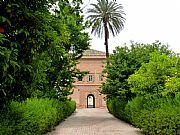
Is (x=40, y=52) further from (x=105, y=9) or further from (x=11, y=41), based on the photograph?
(x=105, y=9)

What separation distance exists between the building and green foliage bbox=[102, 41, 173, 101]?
1520 inches

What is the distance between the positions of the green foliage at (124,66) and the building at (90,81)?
38611 millimetres

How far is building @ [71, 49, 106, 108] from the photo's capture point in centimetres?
6869

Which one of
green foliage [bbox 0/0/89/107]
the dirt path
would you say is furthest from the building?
green foliage [bbox 0/0/89/107]

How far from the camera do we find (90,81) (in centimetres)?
7012

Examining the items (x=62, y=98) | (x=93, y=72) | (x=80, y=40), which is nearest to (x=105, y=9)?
(x=80, y=40)

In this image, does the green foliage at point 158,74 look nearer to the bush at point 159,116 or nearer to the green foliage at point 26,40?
the bush at point 159,116

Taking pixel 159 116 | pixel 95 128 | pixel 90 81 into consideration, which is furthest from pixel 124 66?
pixel 90 81

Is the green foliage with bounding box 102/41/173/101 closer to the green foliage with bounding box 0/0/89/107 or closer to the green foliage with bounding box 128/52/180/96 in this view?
the green foliage with bounding box 128/52/180/96

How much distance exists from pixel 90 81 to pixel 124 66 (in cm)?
4313

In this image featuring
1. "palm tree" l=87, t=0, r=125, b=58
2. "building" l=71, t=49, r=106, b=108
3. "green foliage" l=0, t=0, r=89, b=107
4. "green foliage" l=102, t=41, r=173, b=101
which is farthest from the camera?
"building" l=71, t=49, r=106, b=108

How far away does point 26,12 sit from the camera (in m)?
5.32

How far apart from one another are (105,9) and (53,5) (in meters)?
37.5

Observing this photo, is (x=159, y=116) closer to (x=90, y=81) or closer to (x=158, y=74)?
(x=158, y=74)
